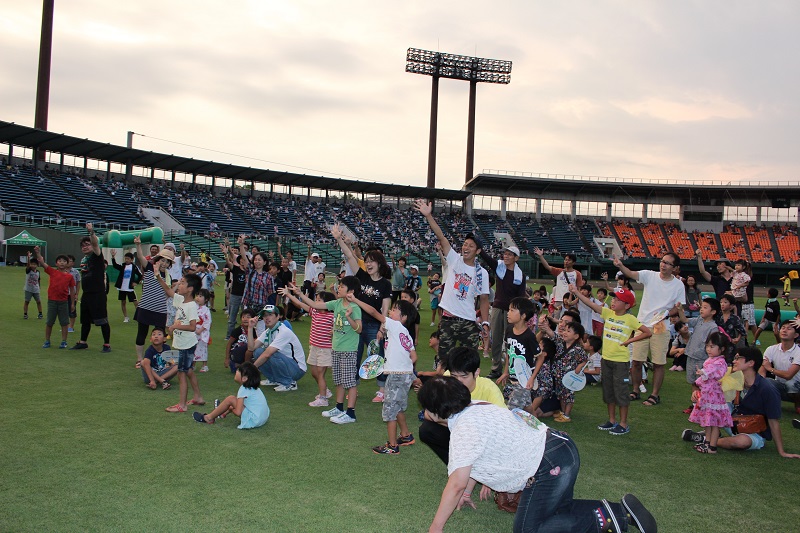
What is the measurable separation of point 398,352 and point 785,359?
5.45m

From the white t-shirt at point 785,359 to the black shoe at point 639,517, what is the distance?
5090mm

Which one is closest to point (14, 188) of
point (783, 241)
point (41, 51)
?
point (41, 51)

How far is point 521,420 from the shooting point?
3.89m

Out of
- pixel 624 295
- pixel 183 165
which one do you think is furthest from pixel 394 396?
pixel 183 165

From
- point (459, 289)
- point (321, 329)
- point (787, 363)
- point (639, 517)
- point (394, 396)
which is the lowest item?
point (639, 517)

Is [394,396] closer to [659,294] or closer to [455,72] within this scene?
[659,294]

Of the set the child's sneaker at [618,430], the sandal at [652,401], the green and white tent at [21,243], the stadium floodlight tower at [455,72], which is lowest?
the child's sneaker at [618,430]

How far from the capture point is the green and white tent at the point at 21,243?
30.4 metres

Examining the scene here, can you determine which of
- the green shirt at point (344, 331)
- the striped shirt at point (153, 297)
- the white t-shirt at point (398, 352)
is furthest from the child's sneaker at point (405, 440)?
the striped shirt at point (153, 297)

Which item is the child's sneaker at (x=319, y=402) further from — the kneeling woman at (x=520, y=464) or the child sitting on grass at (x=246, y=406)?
the kneeling woman at (x=520, y=464)

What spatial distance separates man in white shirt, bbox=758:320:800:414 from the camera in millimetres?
7910

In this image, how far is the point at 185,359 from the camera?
7453 mm

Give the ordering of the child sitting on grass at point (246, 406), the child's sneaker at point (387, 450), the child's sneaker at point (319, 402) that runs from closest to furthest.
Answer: the child's sneaker at point (387, 450) < the child sitting on grass at point (246, 406) < the child's sneaker at point (319, 402)

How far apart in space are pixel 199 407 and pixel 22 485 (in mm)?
2692
